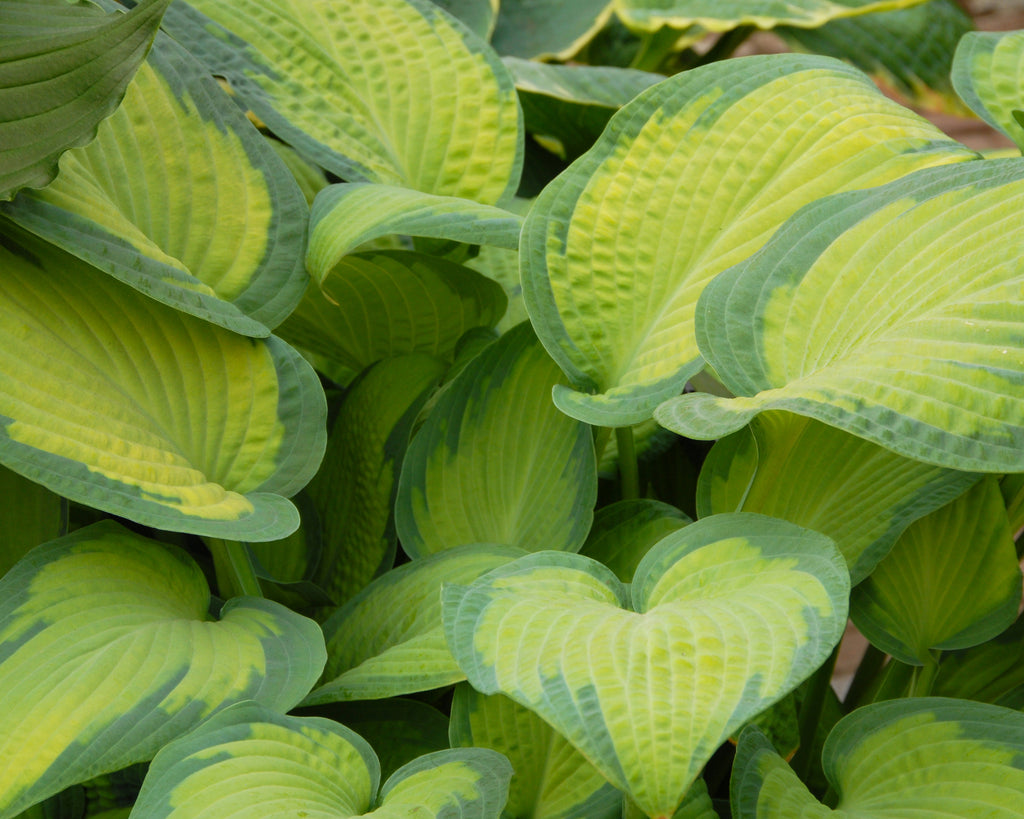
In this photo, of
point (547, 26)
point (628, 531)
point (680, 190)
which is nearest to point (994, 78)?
point (680, 190)

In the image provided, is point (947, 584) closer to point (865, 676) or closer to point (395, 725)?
point (865, 676)

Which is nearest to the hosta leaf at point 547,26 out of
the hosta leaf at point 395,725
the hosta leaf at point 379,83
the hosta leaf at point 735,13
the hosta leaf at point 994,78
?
the hosta leaf at point 735,13

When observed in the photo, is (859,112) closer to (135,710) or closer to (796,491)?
(796,491)

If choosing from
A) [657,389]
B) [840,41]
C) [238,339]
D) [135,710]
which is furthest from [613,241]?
[840,41]

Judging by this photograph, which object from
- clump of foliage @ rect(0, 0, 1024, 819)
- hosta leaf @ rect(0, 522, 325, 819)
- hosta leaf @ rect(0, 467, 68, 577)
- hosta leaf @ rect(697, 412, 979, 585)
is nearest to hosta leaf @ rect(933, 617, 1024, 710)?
clump of foliage @ rect(0, 0, 1024, 819)

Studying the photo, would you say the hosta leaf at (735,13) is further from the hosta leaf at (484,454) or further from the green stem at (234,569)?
the green stem at (234,569)

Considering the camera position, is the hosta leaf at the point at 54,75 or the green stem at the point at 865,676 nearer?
the hosta leaf at the point at 54,75

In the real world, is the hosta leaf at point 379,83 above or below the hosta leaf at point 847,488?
above

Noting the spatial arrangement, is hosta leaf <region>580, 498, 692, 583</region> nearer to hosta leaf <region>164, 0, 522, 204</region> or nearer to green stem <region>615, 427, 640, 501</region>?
green stem <region>615, 427, 640, 501</region>
